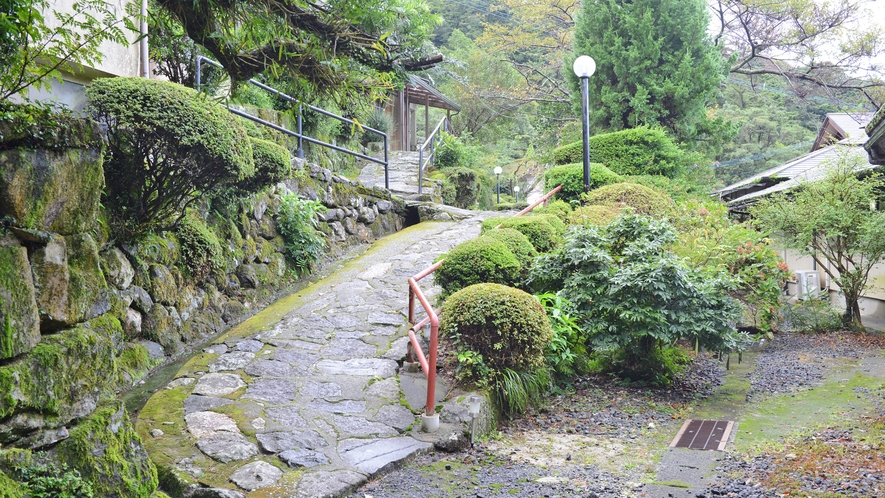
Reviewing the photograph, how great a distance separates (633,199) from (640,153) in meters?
2.88

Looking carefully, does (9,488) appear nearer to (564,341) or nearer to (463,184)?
(564,341)

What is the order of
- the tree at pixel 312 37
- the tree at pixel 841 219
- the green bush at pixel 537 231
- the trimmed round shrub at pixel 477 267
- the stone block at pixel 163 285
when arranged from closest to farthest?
the tree at pixel 312 37
the stone block at pixel 163 285
the trimmed round shrub at pixel 477 267
the green bush at pixel 537 231
the tree at pixel 841 219

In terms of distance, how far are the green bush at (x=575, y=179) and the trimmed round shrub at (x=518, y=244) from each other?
4164 mm

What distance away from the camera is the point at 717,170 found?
27.2 m

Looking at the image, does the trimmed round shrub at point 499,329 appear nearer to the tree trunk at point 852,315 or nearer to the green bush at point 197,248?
the green bush at point 197,248

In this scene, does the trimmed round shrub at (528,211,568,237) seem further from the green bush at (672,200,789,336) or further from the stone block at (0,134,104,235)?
the stone block at (0,134,104,235)

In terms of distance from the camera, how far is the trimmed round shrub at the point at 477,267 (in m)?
6.95

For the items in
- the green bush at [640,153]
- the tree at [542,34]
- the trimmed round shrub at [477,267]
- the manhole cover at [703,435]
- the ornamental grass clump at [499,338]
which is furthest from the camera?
the tree at [542,34]

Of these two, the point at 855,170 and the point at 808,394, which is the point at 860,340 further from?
the point at 808,394

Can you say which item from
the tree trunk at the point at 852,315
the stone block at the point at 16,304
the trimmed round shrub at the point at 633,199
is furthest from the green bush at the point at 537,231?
the stone block at the point at 16,304

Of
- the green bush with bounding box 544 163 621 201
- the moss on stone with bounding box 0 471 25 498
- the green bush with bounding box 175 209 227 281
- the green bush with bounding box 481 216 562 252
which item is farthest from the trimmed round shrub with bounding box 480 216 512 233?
the moss on stone with bounding box 0 471 25 498

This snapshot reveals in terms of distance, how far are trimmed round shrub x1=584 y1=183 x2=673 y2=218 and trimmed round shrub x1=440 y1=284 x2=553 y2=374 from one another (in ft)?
16.1

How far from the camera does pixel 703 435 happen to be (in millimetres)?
5352

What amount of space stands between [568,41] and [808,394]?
15055mm
